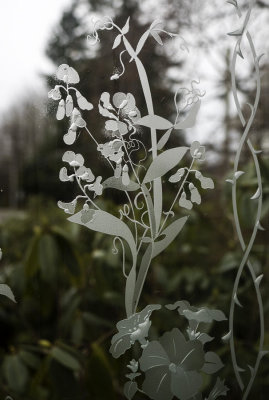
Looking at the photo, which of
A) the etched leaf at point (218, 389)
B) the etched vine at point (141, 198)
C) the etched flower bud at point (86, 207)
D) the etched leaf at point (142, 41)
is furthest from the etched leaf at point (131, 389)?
the etched leaf at point (142, 41)

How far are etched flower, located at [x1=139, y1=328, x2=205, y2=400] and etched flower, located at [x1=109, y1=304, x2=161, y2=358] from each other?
0.02m

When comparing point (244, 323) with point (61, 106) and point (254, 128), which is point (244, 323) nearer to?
point (254, 128)

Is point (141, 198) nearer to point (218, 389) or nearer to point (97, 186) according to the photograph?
point (97, 186)

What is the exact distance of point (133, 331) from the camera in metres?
0.71

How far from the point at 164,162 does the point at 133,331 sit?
241 mm

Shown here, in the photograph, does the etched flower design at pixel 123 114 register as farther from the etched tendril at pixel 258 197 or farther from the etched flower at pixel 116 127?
the etched tendril at pixel 258 197

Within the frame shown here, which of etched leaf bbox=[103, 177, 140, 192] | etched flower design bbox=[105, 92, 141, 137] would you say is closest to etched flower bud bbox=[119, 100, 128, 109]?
etched flower design bbox=[105, 92, 141, 137]

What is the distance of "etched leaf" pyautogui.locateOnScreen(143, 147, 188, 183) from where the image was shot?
71cm

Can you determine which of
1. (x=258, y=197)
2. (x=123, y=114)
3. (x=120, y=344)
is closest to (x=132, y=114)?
(x=123, y=114)

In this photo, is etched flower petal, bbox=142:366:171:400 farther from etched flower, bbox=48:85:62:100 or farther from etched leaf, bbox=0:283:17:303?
etched flower, bbox=48:85:62:100

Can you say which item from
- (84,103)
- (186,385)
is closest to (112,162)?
(84,103)

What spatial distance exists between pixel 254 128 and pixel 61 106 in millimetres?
306

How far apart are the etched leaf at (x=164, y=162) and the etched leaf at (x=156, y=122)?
35 millimetres

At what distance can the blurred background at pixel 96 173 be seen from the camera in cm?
75
